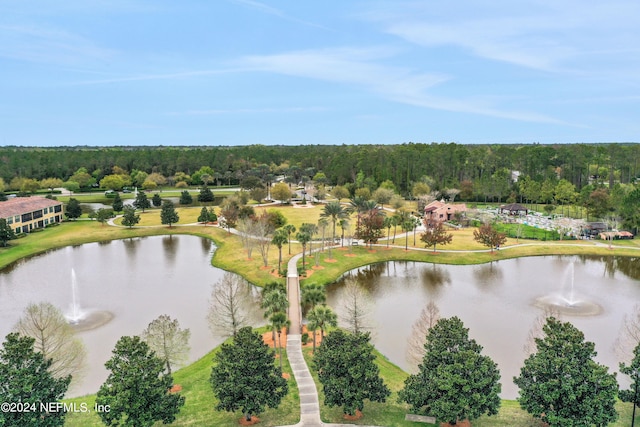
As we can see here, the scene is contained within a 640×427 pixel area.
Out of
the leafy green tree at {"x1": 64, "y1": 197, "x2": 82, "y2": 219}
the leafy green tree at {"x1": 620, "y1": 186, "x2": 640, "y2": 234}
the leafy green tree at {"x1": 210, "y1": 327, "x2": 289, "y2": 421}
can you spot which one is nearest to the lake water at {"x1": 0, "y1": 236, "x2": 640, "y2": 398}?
the leafy green tree at {"x1": 210, "y1": 327, "x2": 289, "y2": 421}

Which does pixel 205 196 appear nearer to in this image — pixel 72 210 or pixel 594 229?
pixel 72 210

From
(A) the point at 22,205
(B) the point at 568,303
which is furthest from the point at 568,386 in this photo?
(A) the point at 22,205

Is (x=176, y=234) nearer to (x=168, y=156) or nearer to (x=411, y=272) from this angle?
(x=411, y=272)

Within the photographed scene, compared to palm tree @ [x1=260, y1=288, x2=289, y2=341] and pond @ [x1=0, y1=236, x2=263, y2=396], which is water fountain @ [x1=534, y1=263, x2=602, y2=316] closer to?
palm tree @ [x1=260, y1=288, x2=289, y2=341]

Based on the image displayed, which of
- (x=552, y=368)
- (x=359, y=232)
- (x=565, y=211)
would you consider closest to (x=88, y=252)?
(x=359, y=232)

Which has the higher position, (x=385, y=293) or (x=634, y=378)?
(x=634, y=378)

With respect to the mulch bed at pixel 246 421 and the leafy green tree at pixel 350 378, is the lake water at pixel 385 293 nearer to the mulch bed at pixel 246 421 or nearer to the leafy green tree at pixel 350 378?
the leafy green tree at pixel 350 378
